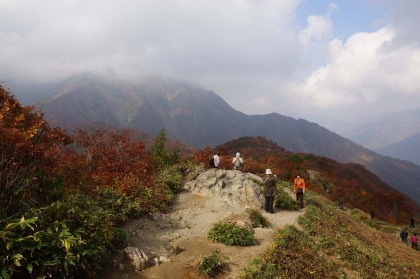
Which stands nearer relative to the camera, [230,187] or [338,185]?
[230,187]

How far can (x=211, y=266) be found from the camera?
30.4ft

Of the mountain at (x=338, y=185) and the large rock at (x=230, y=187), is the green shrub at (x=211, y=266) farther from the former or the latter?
the mountain at (x=338, y=185)

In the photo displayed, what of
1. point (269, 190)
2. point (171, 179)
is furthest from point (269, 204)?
point (171, 179)

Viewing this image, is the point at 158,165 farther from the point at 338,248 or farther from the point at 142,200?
the point at 338,248

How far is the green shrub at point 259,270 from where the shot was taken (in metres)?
9.12

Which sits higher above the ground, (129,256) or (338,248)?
(129,256)

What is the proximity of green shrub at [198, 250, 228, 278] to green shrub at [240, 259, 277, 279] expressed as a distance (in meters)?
0.64

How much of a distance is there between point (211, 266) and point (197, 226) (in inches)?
180

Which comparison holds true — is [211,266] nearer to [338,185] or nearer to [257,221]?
[257,221]

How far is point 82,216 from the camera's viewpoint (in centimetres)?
863

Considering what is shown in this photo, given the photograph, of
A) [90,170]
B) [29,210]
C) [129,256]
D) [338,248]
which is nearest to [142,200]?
[90,170]

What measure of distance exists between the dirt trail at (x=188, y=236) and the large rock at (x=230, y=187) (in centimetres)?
89

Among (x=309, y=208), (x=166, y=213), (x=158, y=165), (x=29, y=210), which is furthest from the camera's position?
(x=158, y=165)

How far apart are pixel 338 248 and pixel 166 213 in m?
7.80
